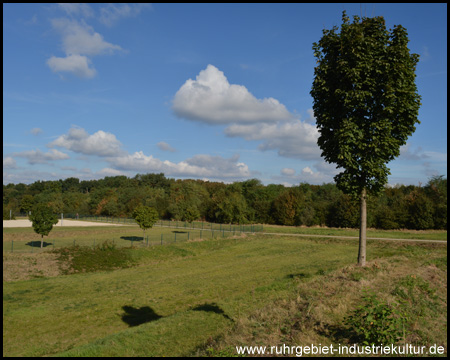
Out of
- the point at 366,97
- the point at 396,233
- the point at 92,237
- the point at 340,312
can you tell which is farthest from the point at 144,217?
the point at 396,233

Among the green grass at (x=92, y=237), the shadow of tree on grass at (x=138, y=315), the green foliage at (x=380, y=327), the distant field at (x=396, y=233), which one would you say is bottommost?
the green grass at (x=92, y=237)

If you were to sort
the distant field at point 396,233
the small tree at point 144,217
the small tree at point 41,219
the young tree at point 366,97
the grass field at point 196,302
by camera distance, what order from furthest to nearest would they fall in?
the distant field at point 396,233 → the small tree at point 144,217 → the small tree at point 41,219 → the young tree at point 366,97 → the grass field at point 196,302

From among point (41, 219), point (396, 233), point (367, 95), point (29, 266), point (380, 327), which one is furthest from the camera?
point (396, 233)

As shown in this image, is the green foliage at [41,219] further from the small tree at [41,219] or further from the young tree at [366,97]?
the young tree at [366,97]

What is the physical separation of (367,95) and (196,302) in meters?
12.5

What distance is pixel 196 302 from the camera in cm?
1501

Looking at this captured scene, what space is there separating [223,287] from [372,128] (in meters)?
11.6

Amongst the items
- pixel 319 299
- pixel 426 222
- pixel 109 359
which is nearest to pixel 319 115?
pixel 319 299

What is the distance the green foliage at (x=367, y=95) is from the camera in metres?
12.5

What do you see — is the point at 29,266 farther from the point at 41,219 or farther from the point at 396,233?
the point at 396,233

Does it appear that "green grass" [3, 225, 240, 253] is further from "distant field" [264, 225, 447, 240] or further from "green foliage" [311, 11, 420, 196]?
"green foliage" [311, 11, 420, 196]

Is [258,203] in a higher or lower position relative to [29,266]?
higher

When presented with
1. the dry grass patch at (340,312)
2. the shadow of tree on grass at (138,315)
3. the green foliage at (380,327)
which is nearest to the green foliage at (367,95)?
the dry grass patch at (340,312)

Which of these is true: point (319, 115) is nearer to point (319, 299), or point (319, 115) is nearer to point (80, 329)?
point (319, 299)
